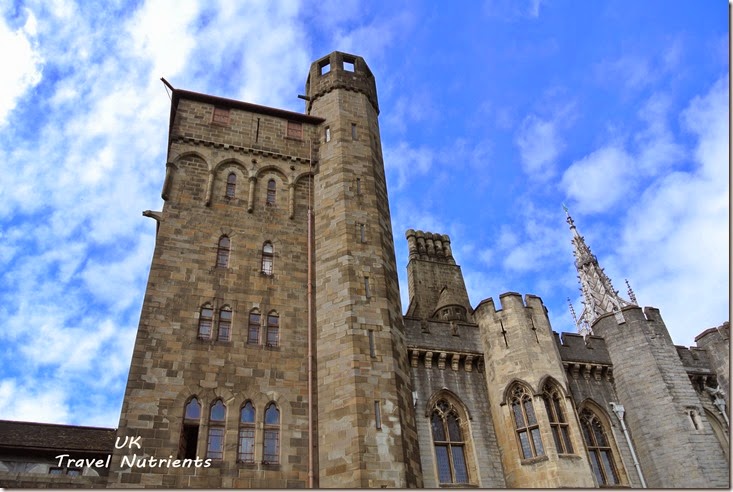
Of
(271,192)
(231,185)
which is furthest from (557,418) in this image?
(231,185)

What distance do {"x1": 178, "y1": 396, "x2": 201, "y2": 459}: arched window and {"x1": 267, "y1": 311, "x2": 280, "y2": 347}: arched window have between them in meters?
2.74

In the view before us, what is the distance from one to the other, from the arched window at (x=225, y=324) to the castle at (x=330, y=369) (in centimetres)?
6

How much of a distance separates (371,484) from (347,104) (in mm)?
15180

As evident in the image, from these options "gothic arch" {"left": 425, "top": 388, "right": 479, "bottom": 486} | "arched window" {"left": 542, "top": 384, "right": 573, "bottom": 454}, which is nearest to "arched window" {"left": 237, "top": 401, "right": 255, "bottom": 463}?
"gothic arch" {"left": 425, "top": 388, "right": 479, "bottom": 486}

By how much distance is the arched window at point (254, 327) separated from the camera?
1683 cm

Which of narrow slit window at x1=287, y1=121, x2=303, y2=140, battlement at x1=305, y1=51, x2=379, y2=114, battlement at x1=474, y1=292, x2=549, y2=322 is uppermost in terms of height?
battlement at x1=305, y1=51, x2=379, y2=114

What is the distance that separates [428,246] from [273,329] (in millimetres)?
12466

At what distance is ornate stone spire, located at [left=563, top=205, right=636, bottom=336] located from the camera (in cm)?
5925

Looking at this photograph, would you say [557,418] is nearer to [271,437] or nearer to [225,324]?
[271,437]

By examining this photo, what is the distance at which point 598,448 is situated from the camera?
1844 cm

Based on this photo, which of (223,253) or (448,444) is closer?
(448,444)

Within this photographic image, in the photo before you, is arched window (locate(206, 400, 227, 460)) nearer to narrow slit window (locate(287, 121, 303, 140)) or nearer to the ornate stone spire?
narrow slit window (locate(287, 121, 303, 140))

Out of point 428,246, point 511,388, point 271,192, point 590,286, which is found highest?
point 590,286

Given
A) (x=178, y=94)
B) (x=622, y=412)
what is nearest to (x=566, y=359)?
(x=622, y=412)
